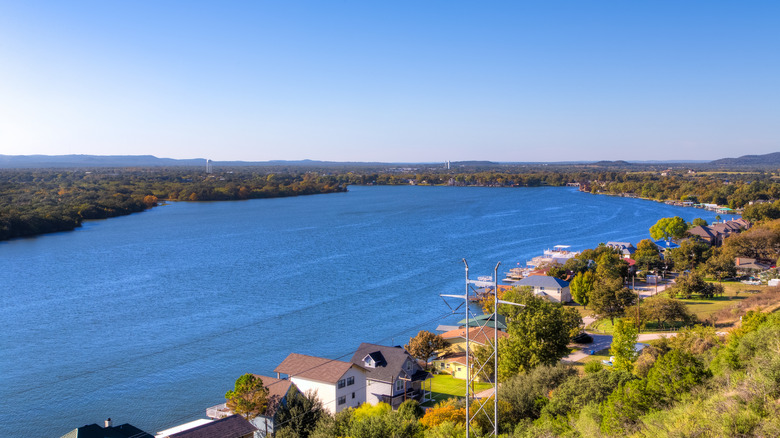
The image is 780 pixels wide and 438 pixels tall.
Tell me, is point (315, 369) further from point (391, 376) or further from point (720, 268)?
point (720, 268)

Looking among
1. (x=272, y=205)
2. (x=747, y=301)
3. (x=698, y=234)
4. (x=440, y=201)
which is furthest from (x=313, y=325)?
(x=440, y=201)

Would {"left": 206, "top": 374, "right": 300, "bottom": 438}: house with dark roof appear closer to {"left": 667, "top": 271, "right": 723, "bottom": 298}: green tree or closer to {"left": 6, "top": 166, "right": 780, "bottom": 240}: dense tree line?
{"left": 667, "top": 271, "right": 723, "bottom": 298}: green tree

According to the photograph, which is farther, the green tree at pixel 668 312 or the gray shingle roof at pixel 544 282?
the gray shingle roof at pixel 544 282

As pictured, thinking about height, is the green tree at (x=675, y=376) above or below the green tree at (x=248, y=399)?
above

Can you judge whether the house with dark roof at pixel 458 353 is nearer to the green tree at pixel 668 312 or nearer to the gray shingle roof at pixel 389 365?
the gray shingle roof at pixel 389 365

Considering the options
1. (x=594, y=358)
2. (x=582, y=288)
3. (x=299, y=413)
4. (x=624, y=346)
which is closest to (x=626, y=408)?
(x=624, y=346)

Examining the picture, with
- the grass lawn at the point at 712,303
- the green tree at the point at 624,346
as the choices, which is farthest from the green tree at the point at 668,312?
the green tree at the point at 624,346

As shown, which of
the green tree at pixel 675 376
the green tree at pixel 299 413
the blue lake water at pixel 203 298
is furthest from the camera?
the blue lake water at pixel 203 298
